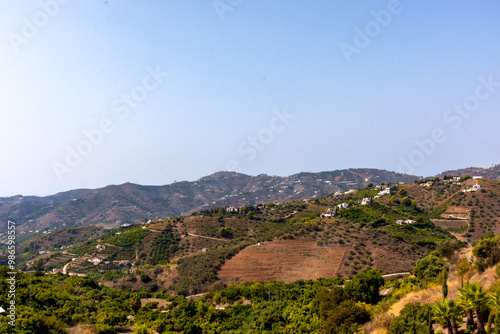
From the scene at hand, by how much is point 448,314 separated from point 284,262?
43.2m

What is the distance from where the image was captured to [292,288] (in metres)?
38.8

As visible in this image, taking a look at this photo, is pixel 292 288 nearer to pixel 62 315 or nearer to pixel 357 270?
pixel 357 270

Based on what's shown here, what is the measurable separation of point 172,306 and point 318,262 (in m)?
28.8

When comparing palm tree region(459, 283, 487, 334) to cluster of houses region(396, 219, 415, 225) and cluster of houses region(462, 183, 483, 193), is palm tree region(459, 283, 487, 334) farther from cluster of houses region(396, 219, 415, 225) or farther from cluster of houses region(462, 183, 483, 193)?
cluster of houses region(462, 183, 483, 193)

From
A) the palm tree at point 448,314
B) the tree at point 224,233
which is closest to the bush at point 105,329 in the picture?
the palm tree at point 448,314

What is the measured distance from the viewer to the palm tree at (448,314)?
1527cm

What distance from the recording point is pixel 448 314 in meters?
15.2

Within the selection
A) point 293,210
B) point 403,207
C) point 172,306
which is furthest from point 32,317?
point 403,207

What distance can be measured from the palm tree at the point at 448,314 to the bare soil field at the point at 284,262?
3675 cm

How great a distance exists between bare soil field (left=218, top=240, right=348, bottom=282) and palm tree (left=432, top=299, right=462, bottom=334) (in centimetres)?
3675

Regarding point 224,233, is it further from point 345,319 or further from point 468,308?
point 468,308

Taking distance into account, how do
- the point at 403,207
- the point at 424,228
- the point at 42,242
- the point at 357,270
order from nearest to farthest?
the point at 357,270
the point at 424,228
the point at 403,207
the point at 42,242

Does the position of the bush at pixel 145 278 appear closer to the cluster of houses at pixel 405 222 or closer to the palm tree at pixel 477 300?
the palm tree at pixel 477 300

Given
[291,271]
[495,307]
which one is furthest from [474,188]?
[495,307]
